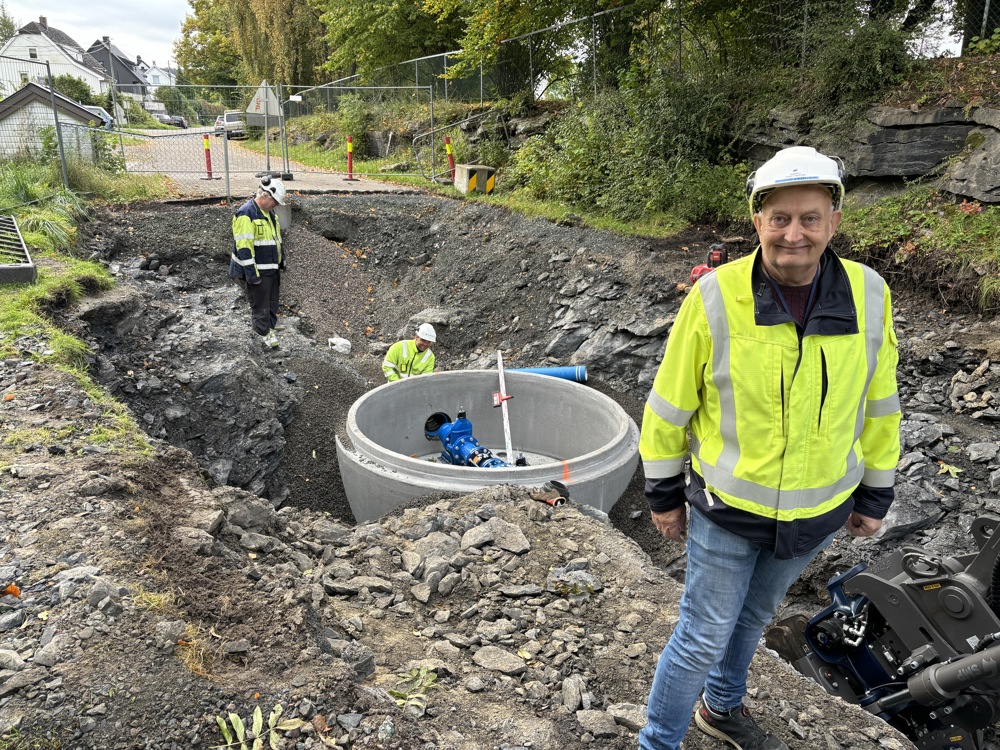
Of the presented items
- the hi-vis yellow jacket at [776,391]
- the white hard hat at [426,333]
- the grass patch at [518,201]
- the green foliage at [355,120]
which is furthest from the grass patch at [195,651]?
the green foliage at [355,120]

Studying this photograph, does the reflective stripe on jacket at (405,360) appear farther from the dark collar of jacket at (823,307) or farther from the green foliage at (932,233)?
the dark collar of jacket at (823,307)

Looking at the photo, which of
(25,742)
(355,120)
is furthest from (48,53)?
(25,742)

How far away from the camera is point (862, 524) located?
2352 mm

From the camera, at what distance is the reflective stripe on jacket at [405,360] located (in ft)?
26.1

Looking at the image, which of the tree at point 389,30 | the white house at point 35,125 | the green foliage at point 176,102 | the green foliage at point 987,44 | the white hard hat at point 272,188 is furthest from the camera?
the green foliage at point 176,102

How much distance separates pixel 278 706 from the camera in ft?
8.00

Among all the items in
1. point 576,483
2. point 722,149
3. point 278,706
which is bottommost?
point 576,483

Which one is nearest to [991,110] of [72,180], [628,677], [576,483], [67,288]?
[576,483]

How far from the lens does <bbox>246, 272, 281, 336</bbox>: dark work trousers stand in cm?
894

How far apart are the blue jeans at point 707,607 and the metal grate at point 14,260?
7.44m

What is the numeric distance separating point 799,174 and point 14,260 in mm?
8163

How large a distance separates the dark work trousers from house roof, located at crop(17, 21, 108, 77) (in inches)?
2055

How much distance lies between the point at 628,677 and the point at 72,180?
12678 millimetres

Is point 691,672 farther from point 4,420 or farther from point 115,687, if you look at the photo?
point 4,420
